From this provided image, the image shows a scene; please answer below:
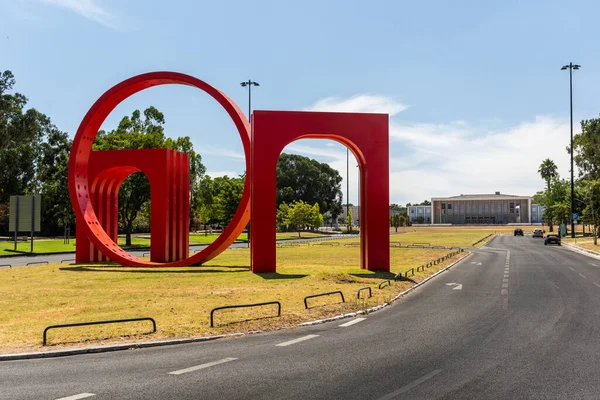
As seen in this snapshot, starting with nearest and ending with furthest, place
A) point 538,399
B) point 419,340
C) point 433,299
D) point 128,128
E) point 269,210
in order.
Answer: point 538,399 → point 419,340 → point 433,299 → point 269,210 → point 128,128

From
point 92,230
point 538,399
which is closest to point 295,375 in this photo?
point 538,399

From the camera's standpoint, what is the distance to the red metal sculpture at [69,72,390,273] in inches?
866

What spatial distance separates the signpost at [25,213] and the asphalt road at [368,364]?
3240 centimetres

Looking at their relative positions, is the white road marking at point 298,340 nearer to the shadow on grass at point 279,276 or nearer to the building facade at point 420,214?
Answer: the shadow on grass at point 279,276

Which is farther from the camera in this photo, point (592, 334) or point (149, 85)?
point (149, 85)

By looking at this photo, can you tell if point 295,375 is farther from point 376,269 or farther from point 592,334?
point 376,269

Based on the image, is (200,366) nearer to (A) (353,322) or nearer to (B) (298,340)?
(B) (298,340)

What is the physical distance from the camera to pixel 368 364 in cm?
777

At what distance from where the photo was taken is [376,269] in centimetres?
2250

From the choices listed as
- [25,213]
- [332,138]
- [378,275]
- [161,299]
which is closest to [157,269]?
[161,299]

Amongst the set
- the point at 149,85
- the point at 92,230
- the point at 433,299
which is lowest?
the point at 433,299

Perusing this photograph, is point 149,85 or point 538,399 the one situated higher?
point 149,85

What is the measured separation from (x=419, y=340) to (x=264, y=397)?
425 centimetres

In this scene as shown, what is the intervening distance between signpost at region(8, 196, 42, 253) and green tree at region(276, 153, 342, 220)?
74769 millimetres
